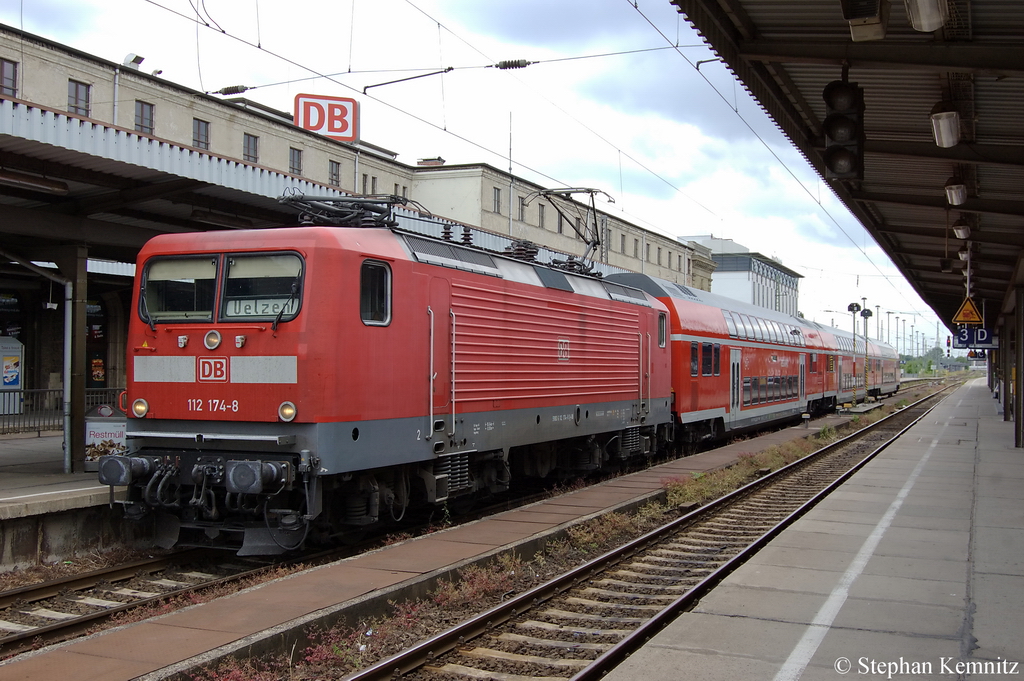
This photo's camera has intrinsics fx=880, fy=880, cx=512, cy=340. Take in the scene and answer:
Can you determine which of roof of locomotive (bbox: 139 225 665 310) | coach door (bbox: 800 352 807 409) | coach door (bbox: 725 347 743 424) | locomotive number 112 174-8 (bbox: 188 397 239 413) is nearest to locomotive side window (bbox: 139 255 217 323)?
roof of locomotive (bbox: 139 225 665 310)

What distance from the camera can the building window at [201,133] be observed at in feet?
109

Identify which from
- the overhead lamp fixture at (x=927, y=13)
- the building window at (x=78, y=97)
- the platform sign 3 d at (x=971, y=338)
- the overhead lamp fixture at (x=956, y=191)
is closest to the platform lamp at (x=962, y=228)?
the overhead lamp fixture at (x=956, y=191)

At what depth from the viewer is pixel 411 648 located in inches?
238

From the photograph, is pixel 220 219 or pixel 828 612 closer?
pixel 828 612

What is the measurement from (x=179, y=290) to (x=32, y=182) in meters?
2.67

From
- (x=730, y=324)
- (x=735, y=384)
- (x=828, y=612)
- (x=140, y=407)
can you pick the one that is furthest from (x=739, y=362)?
(x=140, y=407)

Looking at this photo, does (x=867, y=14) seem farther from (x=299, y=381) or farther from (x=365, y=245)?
(x=299, y=381)

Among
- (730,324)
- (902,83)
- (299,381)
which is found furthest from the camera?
(730,324)

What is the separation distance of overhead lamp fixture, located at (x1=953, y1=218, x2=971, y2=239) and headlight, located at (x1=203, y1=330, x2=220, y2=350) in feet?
43.1

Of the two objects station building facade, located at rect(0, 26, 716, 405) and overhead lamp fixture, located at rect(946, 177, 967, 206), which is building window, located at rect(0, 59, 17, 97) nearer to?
station building facade, located at rect(0, 26, 716, 405)

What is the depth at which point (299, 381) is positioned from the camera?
8.26m

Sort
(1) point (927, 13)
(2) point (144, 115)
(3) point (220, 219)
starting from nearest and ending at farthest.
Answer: (1) point (927, 13) < (3) point (220, 219) < (2) point (144, 115)

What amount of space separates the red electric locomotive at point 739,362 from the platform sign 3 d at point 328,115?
542 inches

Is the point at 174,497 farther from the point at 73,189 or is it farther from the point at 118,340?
the point at 118,340
